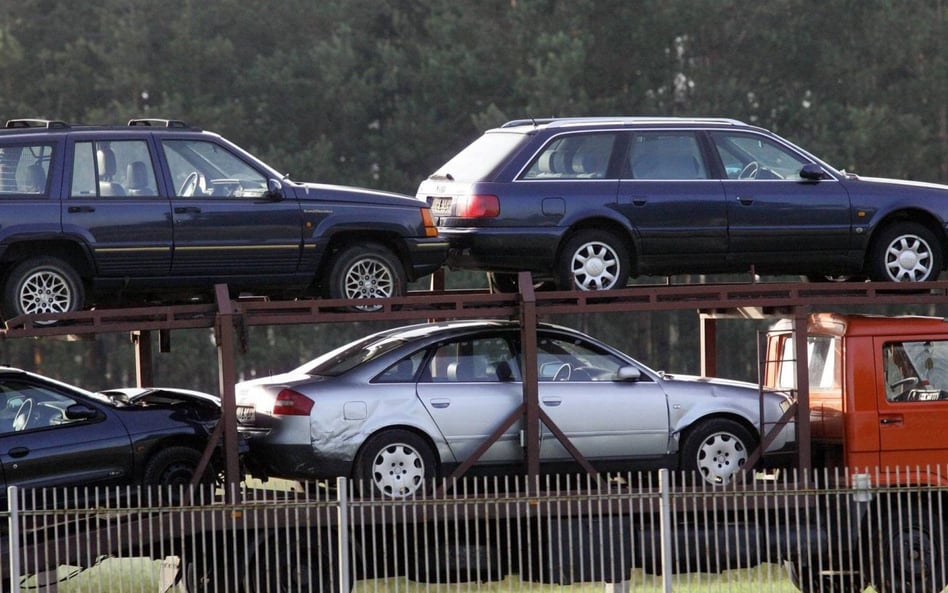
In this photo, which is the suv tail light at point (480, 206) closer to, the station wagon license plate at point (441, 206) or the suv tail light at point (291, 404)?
the station wagon license plate at point (441, 206)

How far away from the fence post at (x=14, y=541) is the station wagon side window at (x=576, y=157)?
192 inches

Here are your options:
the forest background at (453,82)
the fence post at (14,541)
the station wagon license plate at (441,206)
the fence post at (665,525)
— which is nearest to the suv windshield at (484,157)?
the station wagon license plate at (441,206)

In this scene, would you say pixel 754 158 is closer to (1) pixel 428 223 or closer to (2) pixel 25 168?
(1) pixel 428 223

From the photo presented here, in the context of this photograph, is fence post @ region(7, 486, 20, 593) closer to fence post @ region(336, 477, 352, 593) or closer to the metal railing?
the metal railing

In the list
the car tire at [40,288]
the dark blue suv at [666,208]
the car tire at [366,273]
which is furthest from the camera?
the dark blue suv at [666,208]

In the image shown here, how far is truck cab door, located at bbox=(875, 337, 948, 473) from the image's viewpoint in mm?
12227

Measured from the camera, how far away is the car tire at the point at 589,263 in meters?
12.5

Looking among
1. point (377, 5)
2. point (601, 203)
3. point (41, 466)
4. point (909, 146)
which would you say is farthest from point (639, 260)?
point (377, 5)

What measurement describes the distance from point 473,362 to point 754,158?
3.08 metres

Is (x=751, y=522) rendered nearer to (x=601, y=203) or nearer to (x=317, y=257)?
(x=601, y=203)

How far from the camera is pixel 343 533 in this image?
11016 mm

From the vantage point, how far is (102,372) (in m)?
32.6

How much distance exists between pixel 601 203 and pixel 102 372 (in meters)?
22.1

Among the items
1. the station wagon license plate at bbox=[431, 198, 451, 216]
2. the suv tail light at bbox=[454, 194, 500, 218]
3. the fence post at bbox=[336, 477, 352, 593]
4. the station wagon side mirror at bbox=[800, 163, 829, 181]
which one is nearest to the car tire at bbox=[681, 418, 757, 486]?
the station wagon side mirror at bbox=[800, 163, 829, 181]
